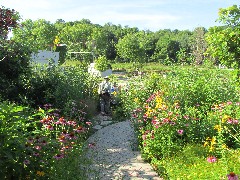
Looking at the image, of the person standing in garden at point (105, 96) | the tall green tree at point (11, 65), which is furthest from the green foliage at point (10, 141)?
the person standing in garden at point (105, 96)

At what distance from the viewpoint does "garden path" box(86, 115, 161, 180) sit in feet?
16.5

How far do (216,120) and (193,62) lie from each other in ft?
10.4

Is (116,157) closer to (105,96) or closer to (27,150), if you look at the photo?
(27,150)

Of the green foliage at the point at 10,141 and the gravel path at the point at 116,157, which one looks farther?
the gravel path at the point at 116,157

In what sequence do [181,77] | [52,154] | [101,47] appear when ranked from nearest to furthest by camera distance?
1. [52,154]
2. [181,77]
3. [101,47]

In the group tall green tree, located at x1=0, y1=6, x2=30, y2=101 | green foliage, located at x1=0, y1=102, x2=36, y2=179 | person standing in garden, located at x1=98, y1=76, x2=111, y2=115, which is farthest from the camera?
person standing in garden, located at x1=98, y1=76, x2=111, y2=115

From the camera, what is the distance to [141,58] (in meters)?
34.3

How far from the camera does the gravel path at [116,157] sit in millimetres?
5023

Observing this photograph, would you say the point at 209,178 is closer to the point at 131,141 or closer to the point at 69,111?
the point at 131,141

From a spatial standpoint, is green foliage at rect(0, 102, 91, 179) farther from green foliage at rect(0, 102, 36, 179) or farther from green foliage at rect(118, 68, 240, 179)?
green foliage at rect(118, 68, 240, 179)

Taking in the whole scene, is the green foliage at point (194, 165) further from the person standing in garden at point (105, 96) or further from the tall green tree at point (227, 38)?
the person standing in garden at point (105, 96)

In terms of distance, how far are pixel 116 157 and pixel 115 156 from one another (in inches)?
2.8

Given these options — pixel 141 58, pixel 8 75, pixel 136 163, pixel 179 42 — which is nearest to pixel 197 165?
pixel 136 163

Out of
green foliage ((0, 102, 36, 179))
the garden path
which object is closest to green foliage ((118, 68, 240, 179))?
the garden path
